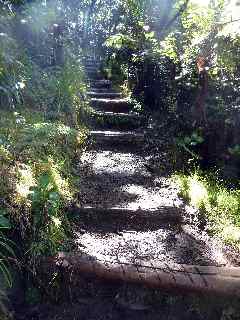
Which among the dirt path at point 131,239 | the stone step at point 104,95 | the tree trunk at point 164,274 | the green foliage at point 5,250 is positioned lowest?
the stone step at point 104,95

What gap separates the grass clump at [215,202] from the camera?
4051 millimetres

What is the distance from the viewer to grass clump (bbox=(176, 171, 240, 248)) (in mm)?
4051

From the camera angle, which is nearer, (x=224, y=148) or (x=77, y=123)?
(x=224, y=148)

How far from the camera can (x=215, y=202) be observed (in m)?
4.55

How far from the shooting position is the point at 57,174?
4.34 m

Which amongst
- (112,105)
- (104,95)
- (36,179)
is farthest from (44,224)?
(104,95)

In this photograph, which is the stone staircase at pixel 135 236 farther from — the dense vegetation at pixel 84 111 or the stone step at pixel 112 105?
the stone step at pixel 112 105

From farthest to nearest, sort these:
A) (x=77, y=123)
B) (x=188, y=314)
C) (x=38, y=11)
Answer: (x=38, y=11), (x=77, y=123), (x=188, y=314)

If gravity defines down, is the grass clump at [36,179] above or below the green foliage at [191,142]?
above

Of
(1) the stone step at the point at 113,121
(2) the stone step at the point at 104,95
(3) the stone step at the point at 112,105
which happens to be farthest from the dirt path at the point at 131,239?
(2) the stone step at the point at 104,95

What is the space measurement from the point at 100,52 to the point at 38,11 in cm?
886

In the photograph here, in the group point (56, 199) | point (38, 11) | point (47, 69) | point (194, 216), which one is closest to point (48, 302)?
point (56, 199)

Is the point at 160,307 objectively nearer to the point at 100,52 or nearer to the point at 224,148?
the point at 224,148

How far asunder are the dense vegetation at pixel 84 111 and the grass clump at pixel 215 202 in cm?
1
